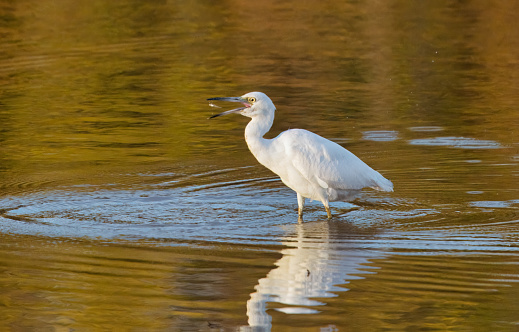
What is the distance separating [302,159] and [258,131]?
491 millimetres

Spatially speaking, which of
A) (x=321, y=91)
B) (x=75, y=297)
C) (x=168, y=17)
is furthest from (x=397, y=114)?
(x=168, y=17)

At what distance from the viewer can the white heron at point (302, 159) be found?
29.9 feet

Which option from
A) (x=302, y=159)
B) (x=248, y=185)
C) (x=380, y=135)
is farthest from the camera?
(x=380, y=135)

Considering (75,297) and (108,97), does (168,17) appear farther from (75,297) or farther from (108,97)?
(75,297)

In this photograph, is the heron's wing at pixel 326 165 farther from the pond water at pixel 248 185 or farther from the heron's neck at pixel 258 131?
the pond water at pixel 248 185

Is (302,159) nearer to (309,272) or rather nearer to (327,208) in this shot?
(327,208)

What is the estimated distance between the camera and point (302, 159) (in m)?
9.11

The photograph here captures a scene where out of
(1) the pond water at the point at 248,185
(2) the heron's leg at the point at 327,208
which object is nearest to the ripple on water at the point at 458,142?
(1) the pond water at the point at 248,185

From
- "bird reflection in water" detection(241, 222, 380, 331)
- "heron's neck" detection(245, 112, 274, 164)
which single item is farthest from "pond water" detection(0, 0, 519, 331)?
"heron's neck" detection(245, 112, 274, 164)

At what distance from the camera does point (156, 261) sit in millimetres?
7703

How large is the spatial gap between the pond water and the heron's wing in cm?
34

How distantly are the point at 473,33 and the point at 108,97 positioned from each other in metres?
9.82

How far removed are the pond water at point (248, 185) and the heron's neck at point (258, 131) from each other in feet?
2.14

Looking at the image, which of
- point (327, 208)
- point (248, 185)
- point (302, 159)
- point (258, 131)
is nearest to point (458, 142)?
point (248, 185)
